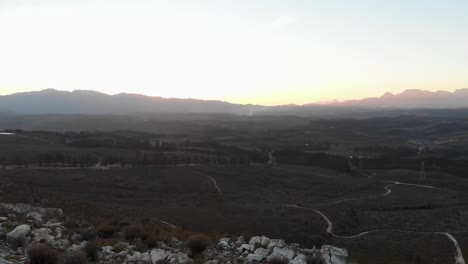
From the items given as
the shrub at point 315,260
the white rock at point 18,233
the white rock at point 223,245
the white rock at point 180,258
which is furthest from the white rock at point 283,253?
the white rock at point 18,233

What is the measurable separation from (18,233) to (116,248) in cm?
317

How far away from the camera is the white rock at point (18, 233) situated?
49.0ft

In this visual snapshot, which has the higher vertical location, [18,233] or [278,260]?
[18,233]

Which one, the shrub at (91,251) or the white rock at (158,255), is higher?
the shrub at (91,251)

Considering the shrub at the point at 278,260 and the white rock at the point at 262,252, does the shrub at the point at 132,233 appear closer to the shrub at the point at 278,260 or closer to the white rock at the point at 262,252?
the white rock at the point at 262,252

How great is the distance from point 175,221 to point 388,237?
64.1 feet

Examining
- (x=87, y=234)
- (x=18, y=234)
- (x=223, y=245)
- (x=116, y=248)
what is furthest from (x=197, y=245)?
(x=18, y=234)

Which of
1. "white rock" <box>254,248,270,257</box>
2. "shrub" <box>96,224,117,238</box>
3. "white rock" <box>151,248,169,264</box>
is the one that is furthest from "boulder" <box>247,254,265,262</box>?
"shrub" <box>96,224,117,238</box>

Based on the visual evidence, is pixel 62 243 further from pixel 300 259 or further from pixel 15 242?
pixel 300 259

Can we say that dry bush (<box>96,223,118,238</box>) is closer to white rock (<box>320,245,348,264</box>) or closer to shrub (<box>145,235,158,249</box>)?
shrub (<box>145,235,158,249</box>)

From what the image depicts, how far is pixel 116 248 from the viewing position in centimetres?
1560

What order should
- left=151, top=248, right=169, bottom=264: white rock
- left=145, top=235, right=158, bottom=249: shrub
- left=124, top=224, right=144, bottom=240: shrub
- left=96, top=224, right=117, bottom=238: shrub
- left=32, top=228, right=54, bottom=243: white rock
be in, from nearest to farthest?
left=151, top=248, right=169, bottom=264: white rock < left=32, top=228, right=54, bottom=243: white rock < left=145, top=235, right=158, bottom=249: shrub < left=124, top=224, right=144, bottom=240: shrub < left=96, top=224, right=117, bottom=238: shrub

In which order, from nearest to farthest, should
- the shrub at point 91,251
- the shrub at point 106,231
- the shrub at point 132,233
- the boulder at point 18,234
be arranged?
the shrub at point 91,251
the boulder at point 18,234
the shrub at point 132,233
the shrub at point 106,231

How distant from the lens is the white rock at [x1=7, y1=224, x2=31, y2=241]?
49.0 feet
